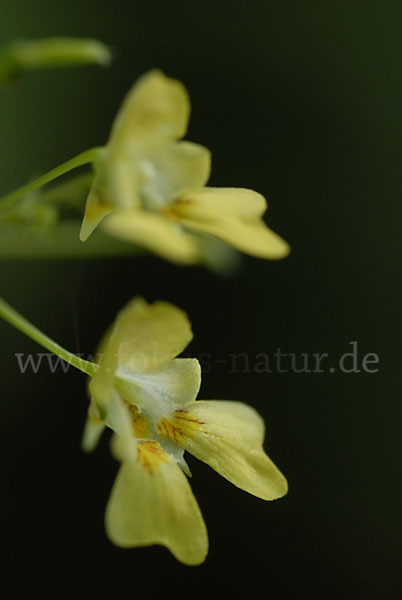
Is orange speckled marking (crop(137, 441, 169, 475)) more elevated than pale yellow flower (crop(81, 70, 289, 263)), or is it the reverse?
pale yellow flower (crop(81, 70, 289, 263))

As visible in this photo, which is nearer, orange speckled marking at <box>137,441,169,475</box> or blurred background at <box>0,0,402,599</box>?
orange speckled marking at <box>137,441,169,475</box>

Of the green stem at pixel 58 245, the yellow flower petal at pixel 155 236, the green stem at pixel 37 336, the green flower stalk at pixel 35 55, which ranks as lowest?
the green stem at pixel 37 336

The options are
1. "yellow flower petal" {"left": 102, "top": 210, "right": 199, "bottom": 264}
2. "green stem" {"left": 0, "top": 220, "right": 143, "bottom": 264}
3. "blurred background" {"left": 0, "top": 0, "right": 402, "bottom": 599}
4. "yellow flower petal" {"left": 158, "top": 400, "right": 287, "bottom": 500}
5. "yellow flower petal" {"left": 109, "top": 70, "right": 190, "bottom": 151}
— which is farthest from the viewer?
"blurred background" {"left": 0, "top": 0, "right": 402, "bottom": 599}

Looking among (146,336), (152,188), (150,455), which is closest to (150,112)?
(152,188)

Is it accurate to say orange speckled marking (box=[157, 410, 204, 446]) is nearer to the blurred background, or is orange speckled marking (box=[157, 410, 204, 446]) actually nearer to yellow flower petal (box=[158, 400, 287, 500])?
yellow flower petal (box=[158, 400, 287, 500])

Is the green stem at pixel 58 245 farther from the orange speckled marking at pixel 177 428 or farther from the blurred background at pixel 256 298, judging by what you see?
the blurred background at pixel 256 298

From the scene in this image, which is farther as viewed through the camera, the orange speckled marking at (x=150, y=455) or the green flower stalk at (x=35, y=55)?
the orange speckled marking at (x=150, y=455)

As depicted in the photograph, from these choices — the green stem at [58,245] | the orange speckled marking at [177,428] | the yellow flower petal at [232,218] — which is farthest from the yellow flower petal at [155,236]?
the green stem at [58,245]

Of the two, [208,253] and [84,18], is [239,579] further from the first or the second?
[84,18]

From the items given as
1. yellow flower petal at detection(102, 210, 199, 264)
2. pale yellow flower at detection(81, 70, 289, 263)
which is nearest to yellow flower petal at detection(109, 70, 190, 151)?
pale yellow flower at detection(81, 70, 289, 263)
